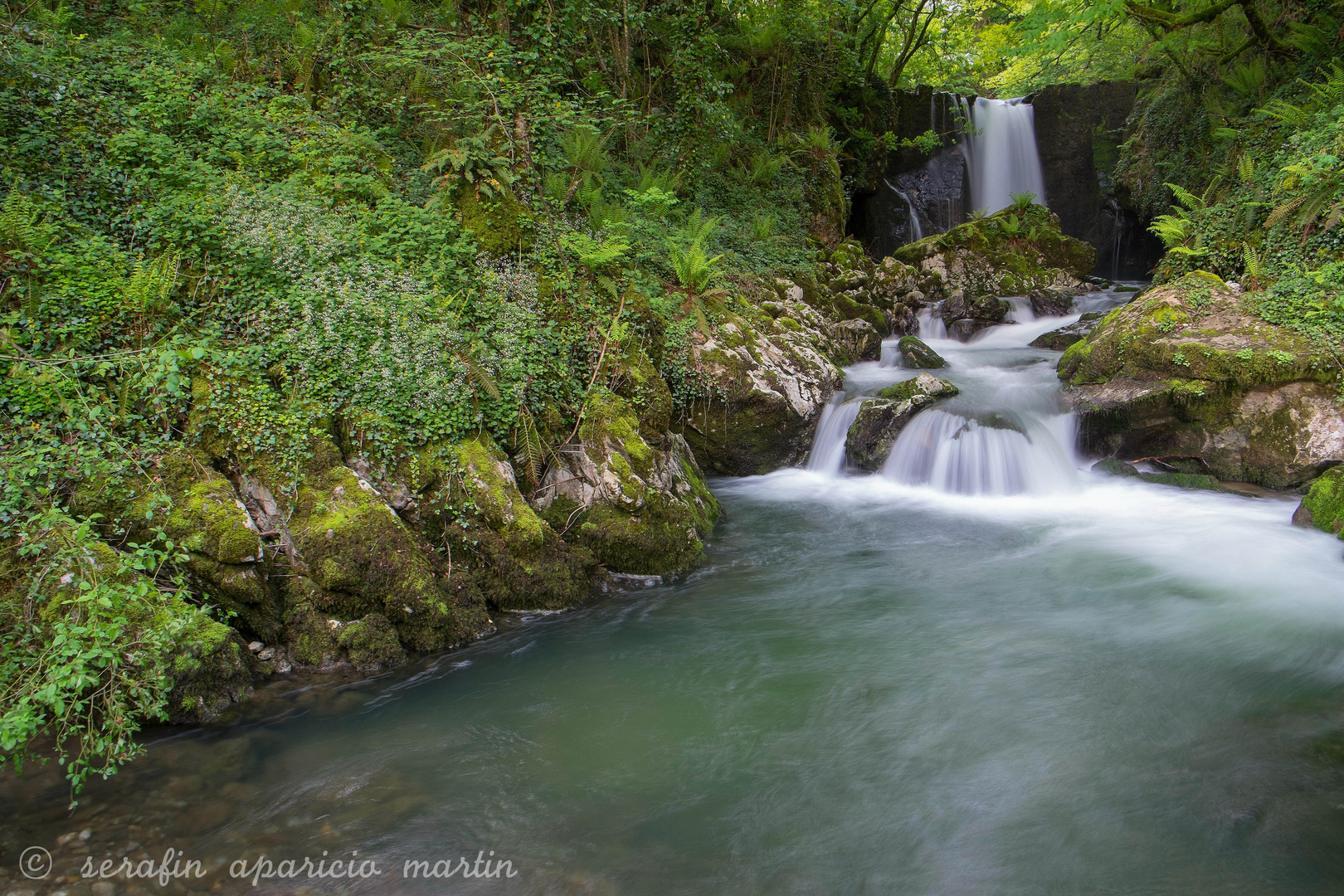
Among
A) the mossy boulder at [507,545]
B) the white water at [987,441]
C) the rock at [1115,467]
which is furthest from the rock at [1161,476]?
the mossy boulder at [507,545]

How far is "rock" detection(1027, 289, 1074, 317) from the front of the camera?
1437 centimetres

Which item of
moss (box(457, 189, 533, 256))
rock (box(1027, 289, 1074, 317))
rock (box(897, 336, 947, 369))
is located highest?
moss (box(457, 189, 533, 256))

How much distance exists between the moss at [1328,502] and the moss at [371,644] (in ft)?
28.5

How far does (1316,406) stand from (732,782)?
8166 millimetres

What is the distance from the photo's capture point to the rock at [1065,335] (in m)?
12.0

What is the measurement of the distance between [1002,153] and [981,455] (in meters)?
14.5

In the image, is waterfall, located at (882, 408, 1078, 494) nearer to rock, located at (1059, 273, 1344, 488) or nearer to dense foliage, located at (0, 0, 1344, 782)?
rock, located at (1059, 273, 1344, 488)

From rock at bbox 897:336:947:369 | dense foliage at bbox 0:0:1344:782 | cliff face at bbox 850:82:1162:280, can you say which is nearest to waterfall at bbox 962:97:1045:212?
cliff face at bbox 850:82:1162:280

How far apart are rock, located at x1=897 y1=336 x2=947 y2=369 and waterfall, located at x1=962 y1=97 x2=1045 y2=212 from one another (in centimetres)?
969

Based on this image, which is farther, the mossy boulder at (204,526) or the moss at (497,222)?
the moss at (497,222)

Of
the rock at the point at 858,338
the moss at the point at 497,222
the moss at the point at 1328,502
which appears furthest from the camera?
the rock at the point at 858,338

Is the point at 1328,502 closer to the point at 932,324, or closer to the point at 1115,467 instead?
the point at 1115,467

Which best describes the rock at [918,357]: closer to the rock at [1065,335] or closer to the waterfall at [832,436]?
the rock at [1065,335]

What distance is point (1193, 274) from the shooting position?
31.8ft
